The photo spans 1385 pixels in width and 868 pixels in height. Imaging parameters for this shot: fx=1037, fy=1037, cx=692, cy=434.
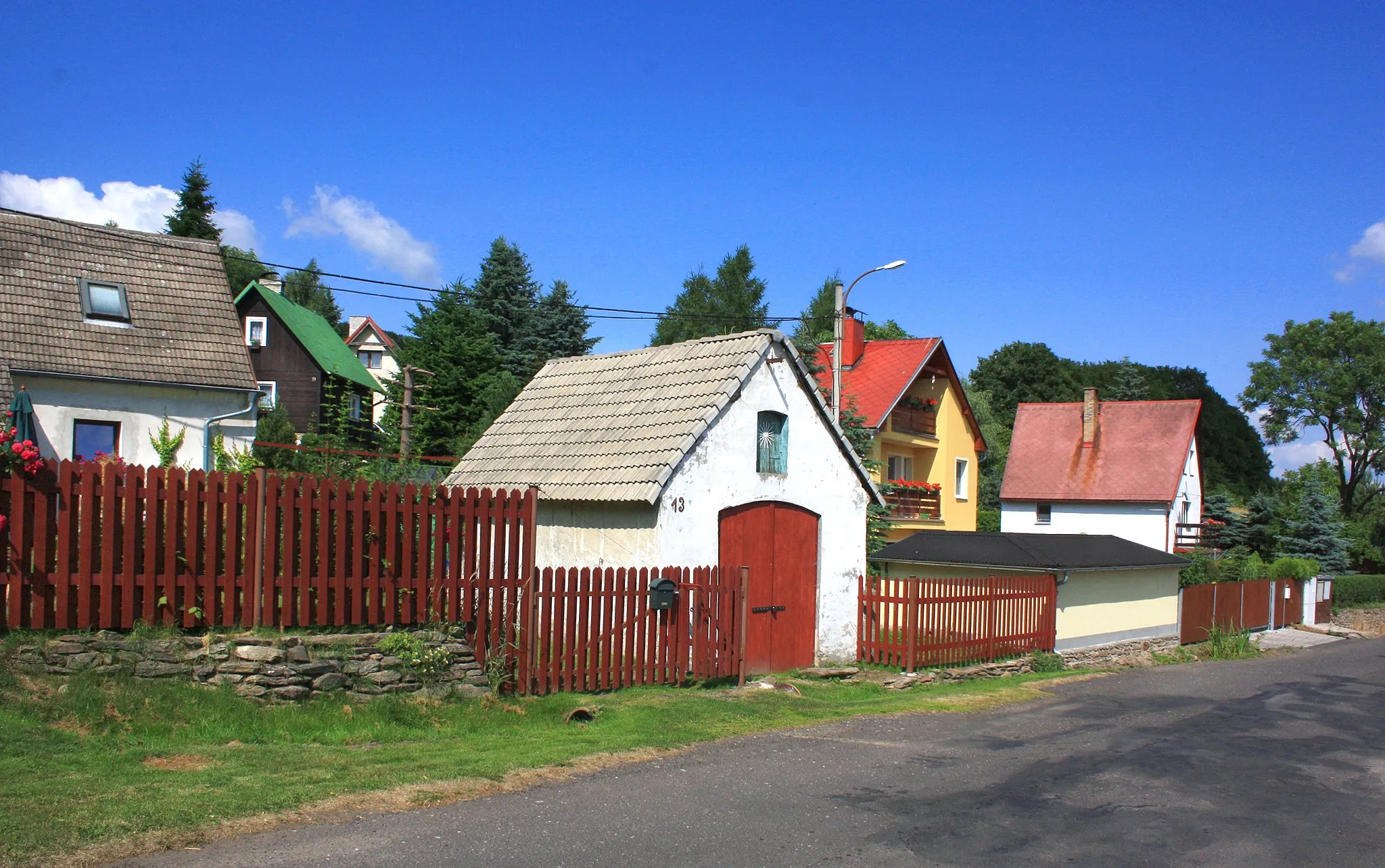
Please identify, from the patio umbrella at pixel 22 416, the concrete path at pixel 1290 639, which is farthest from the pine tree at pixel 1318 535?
the patio umbrella at pixel 22 416

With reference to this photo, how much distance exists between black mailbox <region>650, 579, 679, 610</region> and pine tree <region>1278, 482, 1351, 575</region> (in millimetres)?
38520

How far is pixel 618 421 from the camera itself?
1443 centimetres

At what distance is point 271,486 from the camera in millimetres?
9336

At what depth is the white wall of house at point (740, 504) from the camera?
513 inches

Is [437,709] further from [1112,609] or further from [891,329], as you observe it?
[891,329]

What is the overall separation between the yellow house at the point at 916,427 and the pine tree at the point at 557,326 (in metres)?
13.9

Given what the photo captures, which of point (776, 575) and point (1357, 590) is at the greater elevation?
point (776, 575)

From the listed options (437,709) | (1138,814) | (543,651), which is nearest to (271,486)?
(437,709)

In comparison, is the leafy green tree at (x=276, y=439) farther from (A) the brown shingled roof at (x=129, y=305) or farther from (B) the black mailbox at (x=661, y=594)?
(B) the black mailbox at (x=661, y=594)

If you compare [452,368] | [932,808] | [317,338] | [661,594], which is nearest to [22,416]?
[661,594]

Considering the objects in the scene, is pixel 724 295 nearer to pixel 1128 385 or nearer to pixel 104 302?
pixel 1128 385

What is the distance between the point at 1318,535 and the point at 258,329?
4415cm

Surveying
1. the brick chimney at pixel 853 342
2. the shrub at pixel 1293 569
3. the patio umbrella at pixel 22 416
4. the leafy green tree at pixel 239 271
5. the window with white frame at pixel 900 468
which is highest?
the leafy green tree at pixel 239 271

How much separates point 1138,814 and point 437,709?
5.95 m
